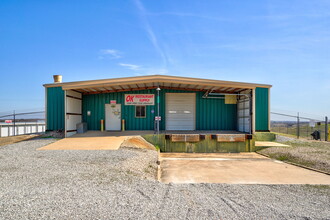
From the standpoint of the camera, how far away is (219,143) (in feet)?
42.4

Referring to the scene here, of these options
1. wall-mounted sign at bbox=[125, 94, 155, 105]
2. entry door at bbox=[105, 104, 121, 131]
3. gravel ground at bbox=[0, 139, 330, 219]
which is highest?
wall-mounted sign at bbox=[125, 94, 155, 105]

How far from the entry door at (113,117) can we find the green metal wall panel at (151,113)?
0.30 m

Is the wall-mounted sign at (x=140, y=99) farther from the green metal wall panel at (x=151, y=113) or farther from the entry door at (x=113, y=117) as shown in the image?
the entry door at (x=113, y=117)

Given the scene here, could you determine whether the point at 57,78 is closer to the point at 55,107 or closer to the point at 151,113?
the point at 55,107

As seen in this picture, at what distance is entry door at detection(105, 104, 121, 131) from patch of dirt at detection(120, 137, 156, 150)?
14.1 ft

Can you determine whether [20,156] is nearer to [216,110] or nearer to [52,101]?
[52,101]

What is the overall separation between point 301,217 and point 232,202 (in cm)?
127

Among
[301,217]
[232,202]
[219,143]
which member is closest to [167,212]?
[232,202]

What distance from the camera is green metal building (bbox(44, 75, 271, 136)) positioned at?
15.8m

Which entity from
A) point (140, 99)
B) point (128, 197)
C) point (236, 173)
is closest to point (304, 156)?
point (236, 173)

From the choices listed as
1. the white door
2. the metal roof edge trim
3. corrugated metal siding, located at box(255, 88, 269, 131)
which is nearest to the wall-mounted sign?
the white door

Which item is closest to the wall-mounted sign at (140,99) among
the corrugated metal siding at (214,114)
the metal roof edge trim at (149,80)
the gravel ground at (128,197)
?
the metal roof edge trim at (149,80)

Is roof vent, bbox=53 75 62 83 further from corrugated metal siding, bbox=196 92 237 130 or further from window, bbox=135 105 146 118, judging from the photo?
corrugated metal siding, bbox=196 92 237 130

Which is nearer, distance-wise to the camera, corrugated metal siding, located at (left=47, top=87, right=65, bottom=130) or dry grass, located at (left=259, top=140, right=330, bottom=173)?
dry grass, located at (left=259, top=140, right=330, bottom=173)
